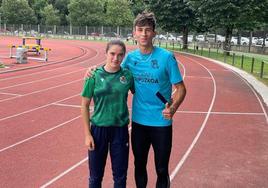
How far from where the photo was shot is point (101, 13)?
7144 centimetres

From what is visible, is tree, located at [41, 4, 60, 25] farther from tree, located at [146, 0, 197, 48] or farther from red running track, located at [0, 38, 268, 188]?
red running track, located at [0, 38, 268, 188]

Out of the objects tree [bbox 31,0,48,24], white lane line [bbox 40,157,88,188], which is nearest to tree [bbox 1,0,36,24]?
tree [bbox 31,0,48,24]

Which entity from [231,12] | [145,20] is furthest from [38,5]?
[145,20]

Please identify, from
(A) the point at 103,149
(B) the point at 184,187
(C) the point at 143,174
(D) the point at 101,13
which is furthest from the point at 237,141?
(D) the point at 101,13

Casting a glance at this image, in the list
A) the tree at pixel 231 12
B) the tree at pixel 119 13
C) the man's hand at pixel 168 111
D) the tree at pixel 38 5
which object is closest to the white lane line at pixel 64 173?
the man's hand at pixel 168 111

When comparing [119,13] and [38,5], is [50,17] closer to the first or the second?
[38,5]

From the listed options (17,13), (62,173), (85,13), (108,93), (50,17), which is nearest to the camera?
(108,93)

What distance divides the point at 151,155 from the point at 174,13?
1378 inches

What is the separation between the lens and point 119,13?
2707 inches

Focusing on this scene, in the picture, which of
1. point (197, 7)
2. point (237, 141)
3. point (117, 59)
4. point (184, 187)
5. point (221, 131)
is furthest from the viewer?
point (197, 7)

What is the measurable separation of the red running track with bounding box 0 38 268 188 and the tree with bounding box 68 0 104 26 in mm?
56620

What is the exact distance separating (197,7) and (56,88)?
24575mm

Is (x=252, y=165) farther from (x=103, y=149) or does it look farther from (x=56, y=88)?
(x=56, y=88)

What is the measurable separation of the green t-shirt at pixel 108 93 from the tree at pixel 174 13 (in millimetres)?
36859
